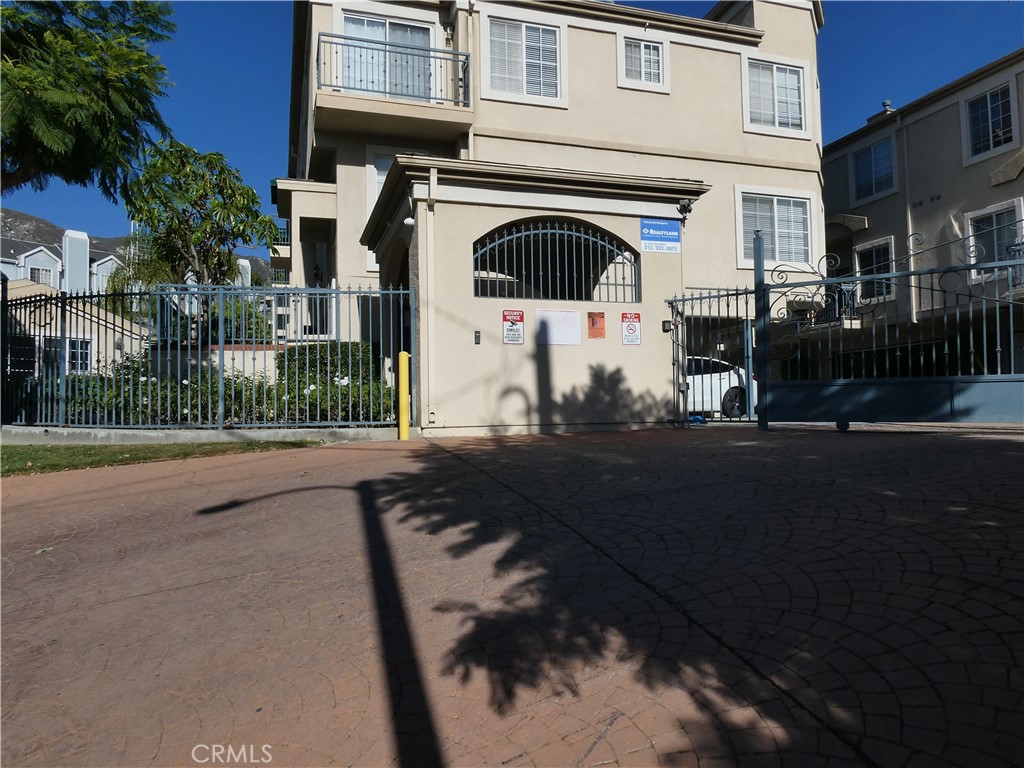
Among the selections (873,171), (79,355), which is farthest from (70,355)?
(873,171)

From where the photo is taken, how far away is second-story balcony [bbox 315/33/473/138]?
13.9 metres

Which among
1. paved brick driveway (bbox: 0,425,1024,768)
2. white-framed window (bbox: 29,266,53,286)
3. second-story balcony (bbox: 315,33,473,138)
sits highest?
white-framed window (bbox: 29,266,53,286)

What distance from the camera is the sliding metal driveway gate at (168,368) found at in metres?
9.27

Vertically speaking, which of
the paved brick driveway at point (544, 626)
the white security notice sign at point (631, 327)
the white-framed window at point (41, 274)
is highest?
the white-framed window at point (41, 274)

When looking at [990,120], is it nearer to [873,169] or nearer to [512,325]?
[873,169]

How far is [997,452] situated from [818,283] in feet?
9.20

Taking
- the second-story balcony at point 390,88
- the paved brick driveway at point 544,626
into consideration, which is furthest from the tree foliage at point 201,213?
the paved brick driveway at point 544,626

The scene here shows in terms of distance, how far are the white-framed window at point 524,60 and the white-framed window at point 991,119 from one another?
12.1m

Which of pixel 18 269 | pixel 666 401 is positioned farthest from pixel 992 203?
pixel 18 269

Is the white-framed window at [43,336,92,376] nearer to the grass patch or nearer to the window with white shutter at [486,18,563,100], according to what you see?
the grass patch

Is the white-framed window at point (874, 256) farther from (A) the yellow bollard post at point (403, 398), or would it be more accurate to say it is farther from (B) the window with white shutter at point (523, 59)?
(A) the yellow bollard post at point (403, 398)

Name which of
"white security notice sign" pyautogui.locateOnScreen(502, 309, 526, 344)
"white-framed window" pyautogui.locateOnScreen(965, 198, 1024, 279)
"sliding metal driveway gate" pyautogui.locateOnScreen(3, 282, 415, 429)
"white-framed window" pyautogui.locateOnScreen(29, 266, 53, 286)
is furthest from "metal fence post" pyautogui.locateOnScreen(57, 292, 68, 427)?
→ "white-framed window" pyautogui.locateOnScreen(29, 266, 53, 286)

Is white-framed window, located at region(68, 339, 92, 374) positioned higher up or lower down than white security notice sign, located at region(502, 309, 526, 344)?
lower down

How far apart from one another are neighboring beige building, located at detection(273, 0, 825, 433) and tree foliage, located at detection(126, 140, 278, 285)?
1.19m
